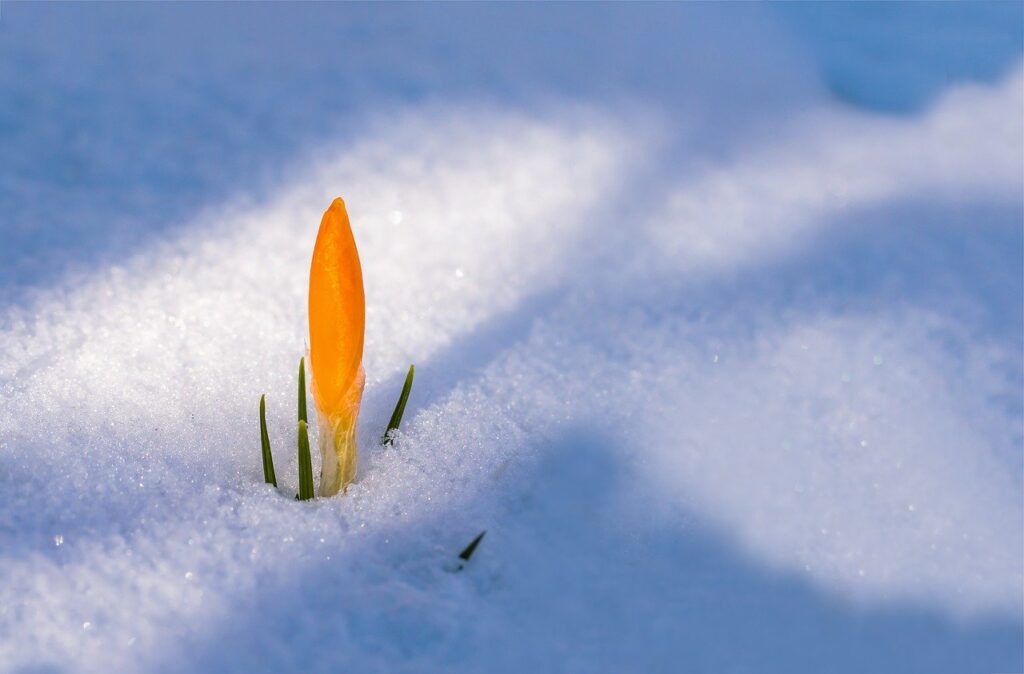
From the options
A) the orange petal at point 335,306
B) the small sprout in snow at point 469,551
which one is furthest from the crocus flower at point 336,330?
the small sprout in snow at point 469,551

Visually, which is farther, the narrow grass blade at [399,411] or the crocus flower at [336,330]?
the narrow grass blade at [399,411]

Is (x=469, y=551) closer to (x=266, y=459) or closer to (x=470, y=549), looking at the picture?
(x=470, y=549)

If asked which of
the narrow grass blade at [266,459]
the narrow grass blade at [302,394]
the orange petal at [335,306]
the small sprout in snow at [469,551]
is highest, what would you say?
the orange petal at [335,306]

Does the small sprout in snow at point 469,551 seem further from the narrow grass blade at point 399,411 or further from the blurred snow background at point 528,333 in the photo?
the narrow grass blade at point 399,411

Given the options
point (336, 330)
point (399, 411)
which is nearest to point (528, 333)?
point (399, 411)

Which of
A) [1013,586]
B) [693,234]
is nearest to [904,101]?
[693,234]

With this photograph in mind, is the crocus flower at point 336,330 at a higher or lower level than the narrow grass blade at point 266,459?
higher
